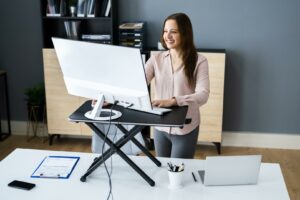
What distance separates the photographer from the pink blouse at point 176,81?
89.5 inches

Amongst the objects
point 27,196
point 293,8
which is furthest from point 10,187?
point 293,8

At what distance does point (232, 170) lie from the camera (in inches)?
73.8

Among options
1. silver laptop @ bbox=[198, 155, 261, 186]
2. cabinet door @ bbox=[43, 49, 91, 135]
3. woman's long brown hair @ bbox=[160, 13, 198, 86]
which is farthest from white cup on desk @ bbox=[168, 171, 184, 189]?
cabinet door @ bbox=[43, 49, 91, 135]

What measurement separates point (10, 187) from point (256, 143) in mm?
2917

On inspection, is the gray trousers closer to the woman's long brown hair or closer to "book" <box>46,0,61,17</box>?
the woman's long brown hair

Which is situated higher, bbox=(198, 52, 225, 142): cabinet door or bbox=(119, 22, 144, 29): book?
bbox=(119, 22, 144, 29): book

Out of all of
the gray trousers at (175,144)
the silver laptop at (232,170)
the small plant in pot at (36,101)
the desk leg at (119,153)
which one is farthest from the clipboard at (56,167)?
the small plant in pot at (36,101)

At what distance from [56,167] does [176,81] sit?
806mm

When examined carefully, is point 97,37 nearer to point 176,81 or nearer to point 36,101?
point 36,101

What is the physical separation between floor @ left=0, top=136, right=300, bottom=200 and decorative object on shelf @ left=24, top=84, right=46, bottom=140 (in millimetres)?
150

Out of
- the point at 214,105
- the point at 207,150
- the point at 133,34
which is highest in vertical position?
the point at 133,34

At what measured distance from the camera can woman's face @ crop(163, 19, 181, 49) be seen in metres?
2.21

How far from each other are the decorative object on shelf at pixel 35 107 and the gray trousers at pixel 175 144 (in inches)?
87.0

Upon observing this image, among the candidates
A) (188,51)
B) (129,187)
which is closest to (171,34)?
(188,51)
